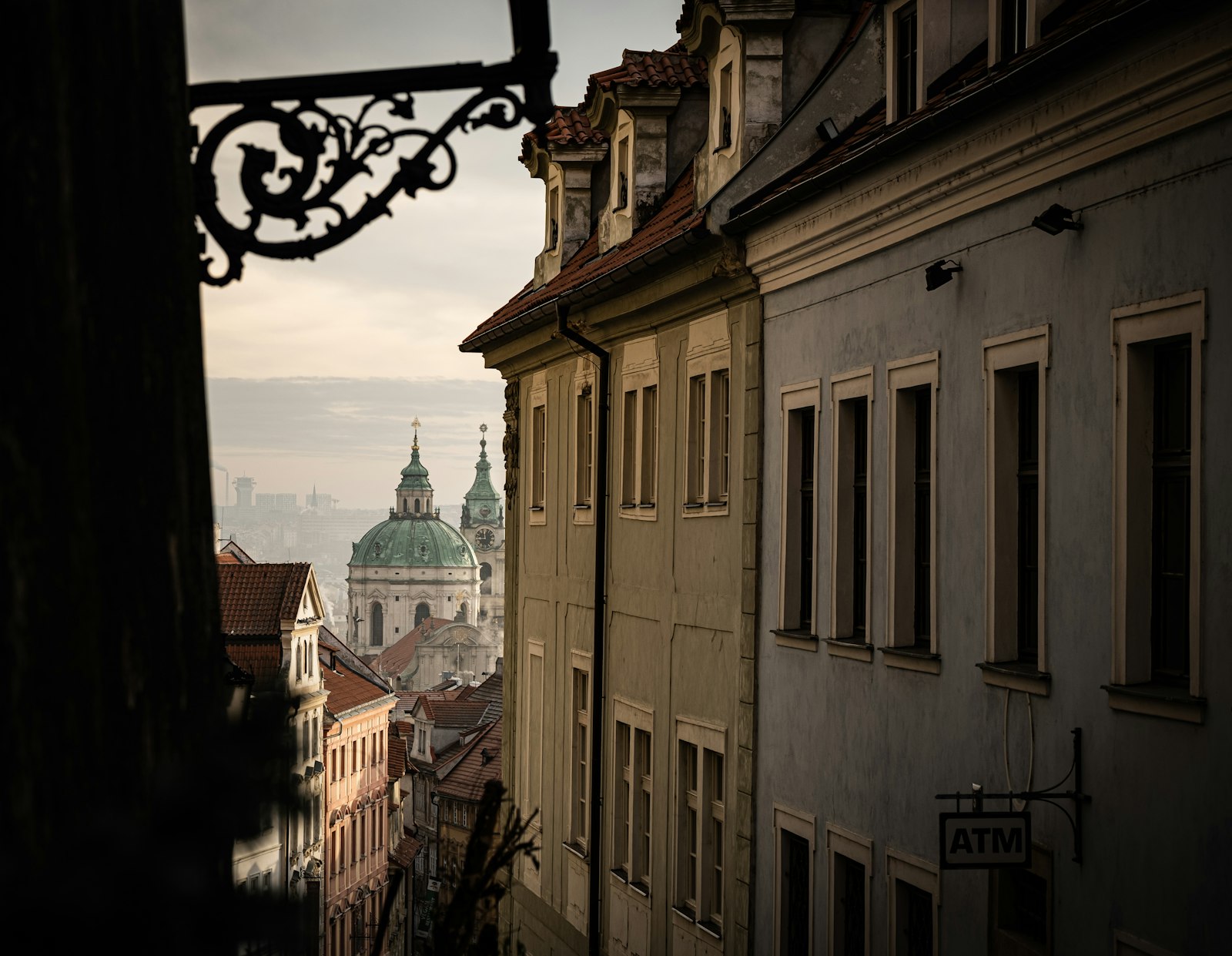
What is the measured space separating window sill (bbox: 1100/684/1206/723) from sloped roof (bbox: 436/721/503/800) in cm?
5748

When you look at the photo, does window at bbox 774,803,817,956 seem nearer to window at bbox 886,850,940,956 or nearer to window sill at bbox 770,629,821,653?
window sill at bbox 770,629,821,653

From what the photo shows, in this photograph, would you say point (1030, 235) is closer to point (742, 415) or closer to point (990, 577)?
point (990, 577)

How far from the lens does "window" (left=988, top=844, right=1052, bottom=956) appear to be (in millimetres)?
10125

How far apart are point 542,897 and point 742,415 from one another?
353 inches

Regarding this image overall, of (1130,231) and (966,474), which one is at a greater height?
(1130,231)

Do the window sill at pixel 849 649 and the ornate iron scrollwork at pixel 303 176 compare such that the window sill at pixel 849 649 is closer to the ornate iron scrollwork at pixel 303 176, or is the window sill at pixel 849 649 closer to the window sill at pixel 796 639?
the window sill at pixel 796 639

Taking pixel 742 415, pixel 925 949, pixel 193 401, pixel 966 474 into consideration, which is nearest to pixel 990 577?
pixel 966 474

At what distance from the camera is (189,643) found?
242cm

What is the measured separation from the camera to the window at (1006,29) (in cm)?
1066

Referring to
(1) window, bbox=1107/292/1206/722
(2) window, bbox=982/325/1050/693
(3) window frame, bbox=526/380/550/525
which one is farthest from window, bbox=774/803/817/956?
(3) window frame, bbox=526/380/550/525

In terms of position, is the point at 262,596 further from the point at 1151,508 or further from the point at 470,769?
the point at 1151,508

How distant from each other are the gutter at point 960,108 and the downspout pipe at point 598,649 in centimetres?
604

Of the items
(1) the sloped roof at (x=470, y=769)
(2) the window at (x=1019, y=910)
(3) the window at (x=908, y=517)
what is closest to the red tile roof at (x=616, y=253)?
(3) the window at (x=908, y=517)

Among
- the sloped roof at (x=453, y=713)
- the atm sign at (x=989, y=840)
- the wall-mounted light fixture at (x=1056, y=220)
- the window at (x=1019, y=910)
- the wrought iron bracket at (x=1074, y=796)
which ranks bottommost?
the sloped roof at (x=453, y=713)
